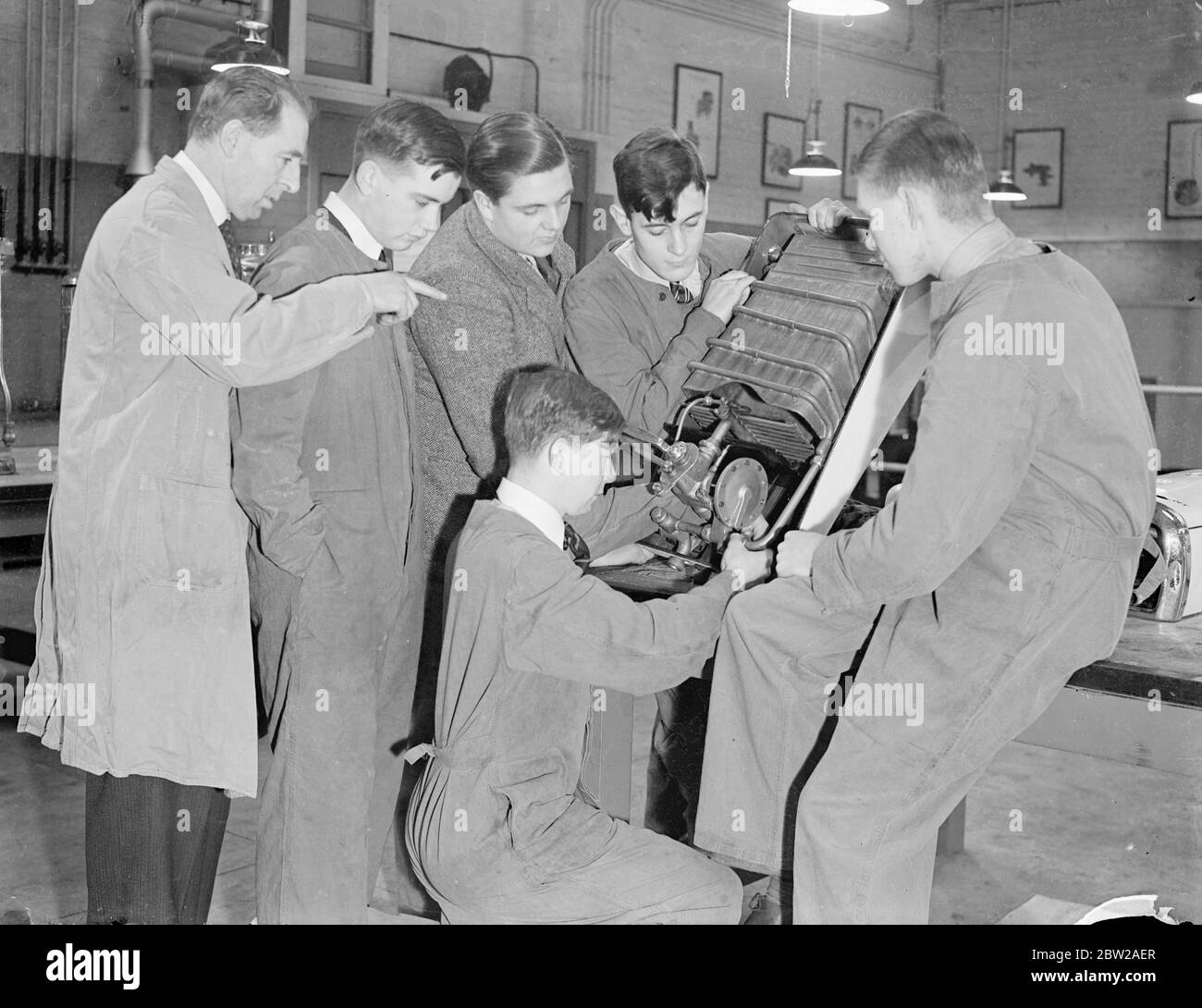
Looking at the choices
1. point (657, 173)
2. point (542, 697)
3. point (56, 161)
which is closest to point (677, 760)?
point (542, 697)

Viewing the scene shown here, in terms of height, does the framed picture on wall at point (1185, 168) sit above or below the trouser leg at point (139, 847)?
above

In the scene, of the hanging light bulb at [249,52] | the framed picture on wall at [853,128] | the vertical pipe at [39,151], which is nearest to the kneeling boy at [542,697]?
the hanging light bulb at [249,52]

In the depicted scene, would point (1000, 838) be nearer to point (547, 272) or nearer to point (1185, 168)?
point (547, 272)

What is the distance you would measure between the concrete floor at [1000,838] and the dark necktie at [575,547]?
95cm

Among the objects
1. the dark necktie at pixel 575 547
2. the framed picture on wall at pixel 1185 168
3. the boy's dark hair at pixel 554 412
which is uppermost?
the framed picture on wall at pixel 1185 168

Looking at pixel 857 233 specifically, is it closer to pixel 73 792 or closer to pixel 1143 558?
pixel 1143 558

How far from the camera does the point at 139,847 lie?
7.41ft

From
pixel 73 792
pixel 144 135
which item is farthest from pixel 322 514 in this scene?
pixel 144 135

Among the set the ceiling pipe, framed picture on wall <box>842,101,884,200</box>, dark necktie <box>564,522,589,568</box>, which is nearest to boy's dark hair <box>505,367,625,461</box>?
dark necktie <box>564,522,589,568</box>

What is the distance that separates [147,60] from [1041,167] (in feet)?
28.3

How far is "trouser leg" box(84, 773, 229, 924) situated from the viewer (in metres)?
2.25

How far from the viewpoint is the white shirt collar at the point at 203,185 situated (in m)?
2.25

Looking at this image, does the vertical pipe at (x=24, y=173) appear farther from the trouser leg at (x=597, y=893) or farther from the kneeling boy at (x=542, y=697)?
the trouser leg at (x=597, y=893)

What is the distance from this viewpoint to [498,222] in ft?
8.45
